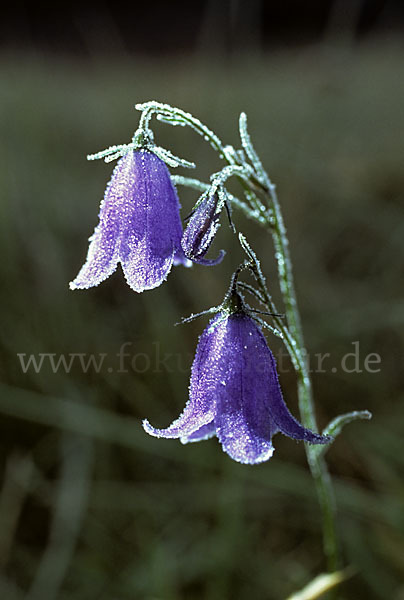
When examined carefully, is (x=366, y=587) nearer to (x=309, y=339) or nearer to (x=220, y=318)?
(x=309, y=339)

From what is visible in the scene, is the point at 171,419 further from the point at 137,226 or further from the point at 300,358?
the point at 137,226

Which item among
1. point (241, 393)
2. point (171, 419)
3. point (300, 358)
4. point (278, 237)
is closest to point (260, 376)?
point (241, 393)

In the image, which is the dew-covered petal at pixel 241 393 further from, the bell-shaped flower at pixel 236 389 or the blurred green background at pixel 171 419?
the blurred green background at pixel 171 419

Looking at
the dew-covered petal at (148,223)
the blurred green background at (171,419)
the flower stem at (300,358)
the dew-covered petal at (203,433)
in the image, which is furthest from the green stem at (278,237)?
the blurred green background at (171,419)

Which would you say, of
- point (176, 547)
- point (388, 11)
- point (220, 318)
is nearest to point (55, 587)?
point (176, 547)

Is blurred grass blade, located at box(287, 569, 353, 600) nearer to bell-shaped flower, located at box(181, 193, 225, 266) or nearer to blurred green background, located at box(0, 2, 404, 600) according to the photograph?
blurred green background, located at box(0, 2, 404, 600)

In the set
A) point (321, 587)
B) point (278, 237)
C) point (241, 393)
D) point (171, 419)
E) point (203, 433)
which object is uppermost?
point (278, 237)

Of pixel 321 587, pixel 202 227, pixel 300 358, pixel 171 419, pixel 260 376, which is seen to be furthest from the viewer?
pixel 171 419
